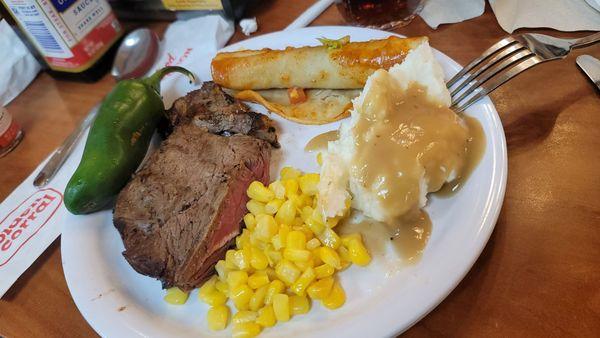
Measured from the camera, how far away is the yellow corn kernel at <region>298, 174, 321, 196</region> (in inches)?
72.3

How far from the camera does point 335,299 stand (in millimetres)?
1573

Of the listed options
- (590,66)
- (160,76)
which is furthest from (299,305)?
(590,66)

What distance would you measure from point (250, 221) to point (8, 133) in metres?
1.95

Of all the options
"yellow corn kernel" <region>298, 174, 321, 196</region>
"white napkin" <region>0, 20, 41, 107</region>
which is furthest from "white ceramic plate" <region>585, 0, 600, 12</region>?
"white napkin" <region>0, 20, 41, 107</region>

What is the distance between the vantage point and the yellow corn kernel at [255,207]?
186 cm

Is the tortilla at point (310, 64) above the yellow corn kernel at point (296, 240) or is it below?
above

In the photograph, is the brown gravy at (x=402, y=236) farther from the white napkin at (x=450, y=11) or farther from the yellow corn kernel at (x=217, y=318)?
the white napkin at (x=450, y=11)

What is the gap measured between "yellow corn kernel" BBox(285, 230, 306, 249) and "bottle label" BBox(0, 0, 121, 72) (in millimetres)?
2084

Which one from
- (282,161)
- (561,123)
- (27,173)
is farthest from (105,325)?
(561,123)

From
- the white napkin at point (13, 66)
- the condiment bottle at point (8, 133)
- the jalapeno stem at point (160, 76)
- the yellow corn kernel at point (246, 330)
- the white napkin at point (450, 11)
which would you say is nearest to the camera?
the yellow corn kernel at point (246, 330)

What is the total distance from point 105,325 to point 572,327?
1.62 meters

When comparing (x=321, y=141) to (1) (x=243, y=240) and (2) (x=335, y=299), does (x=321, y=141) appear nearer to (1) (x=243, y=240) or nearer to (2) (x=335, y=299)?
(1) (x=243, y=240)

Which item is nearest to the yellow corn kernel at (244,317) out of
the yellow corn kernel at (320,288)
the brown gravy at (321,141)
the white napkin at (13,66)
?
the yellow corn kernel at (320,288)

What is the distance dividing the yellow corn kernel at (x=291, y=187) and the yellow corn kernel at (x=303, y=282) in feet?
1.18
